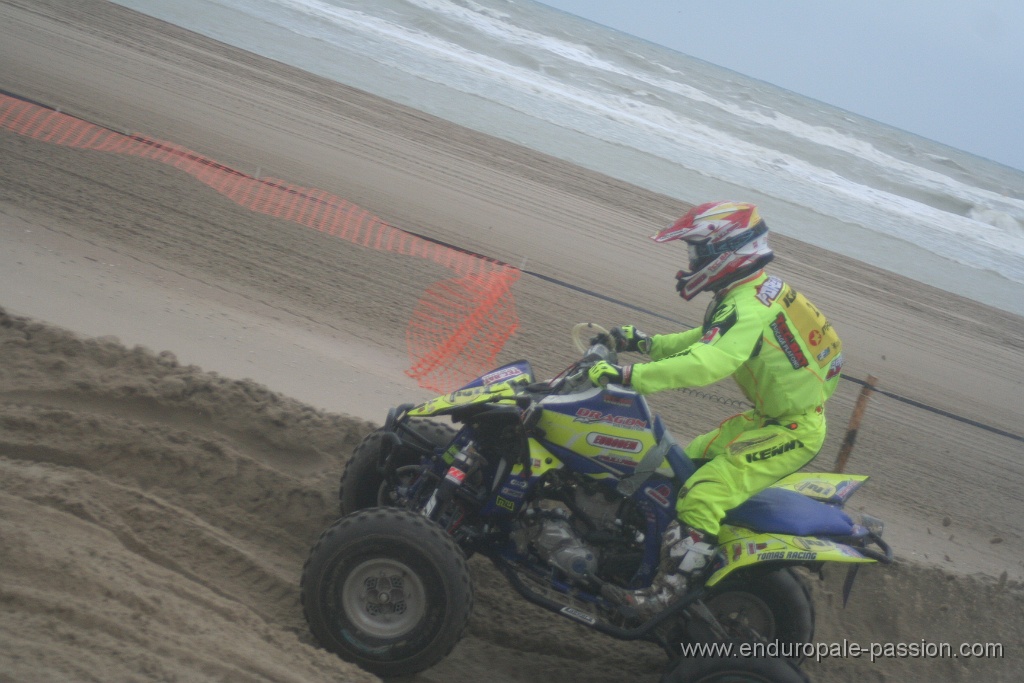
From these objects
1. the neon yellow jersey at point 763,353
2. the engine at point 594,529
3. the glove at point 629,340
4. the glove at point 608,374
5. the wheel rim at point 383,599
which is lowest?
the wheel rim at point 383,599

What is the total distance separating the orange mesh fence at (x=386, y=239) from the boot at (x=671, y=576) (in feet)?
11.4

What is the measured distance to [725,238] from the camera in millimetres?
3848

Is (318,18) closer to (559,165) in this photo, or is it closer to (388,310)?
(559,165)

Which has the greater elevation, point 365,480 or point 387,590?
point 365,480

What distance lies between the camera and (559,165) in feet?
51.2

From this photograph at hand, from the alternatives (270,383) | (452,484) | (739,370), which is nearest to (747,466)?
(739,370)

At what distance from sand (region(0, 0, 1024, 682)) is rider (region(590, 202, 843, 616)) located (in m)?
1.01

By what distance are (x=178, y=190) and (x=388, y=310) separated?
281 centimetres

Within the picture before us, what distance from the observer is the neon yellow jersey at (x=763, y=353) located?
3588mm

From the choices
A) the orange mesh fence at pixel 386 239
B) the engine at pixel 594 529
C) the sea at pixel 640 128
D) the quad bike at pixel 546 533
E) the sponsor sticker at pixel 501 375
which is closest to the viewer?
the quad bike at pixel 546 533

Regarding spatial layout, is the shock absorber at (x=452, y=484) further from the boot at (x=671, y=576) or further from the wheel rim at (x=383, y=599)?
the boot at (x=671, y=576)

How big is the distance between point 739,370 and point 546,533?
126cm

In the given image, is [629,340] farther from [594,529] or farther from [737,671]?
[737,671]

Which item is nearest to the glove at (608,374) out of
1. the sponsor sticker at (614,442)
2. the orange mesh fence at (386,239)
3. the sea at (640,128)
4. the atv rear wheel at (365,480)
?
the sponsor sticker at (614,442)
